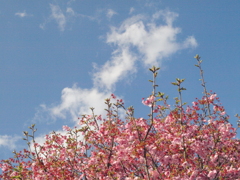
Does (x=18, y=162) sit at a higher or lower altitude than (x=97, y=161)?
higher

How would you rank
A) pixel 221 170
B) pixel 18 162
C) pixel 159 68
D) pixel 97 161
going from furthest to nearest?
pixel 18 162, pixel 97 161, pixel 221 170, pixel 159 68

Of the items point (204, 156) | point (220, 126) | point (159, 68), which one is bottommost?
point (204, 156)

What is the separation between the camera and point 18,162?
47.2 ft

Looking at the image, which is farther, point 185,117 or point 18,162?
point 18,162

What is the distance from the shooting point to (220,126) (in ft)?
38.8

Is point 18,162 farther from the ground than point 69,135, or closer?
closer

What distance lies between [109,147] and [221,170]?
17.4ft

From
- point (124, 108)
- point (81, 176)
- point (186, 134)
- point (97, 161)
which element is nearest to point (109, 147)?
point (97, 161)

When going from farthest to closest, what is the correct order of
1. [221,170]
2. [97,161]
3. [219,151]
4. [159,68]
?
1. [97,161]
2. [219,151]
3. [221,170]
4. [159,68]

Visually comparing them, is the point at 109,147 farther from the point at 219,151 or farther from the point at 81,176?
the point at 219,151

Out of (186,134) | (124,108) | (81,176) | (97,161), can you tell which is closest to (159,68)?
(124,108)

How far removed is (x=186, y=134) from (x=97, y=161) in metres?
4.48

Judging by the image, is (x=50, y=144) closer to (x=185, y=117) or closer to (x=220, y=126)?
(x=185, y=117)

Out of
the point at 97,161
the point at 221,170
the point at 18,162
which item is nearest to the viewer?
the point at 221,170
